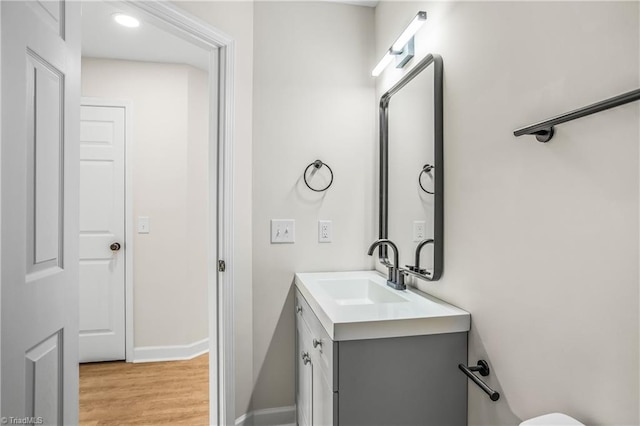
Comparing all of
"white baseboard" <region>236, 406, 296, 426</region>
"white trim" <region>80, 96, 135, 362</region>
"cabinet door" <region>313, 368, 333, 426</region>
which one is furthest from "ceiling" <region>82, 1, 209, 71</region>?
"white baseboard" <region>236, 406, 296, 426</region>

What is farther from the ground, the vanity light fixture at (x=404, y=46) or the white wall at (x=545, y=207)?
the vanity light fixture at (x=404, y=46)

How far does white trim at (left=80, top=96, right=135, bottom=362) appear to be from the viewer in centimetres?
299

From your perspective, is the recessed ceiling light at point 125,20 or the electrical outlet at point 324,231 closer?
the electrical outlet at point 324,231

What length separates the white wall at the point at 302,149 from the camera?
2039 mm

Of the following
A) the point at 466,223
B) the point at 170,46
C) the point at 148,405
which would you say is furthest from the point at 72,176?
the point at 170,46

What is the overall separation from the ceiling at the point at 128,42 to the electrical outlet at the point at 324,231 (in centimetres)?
153

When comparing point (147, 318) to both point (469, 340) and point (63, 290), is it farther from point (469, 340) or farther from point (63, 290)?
point (469, 340)

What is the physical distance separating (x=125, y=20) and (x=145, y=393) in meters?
2.50

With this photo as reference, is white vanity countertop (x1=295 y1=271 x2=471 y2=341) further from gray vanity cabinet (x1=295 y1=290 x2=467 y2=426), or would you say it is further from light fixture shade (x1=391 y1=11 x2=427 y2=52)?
light fixture shade (x1=391 y1=11 x2=427 y2=52)

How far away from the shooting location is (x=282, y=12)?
2066 millimetres

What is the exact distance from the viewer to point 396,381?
1.21 m

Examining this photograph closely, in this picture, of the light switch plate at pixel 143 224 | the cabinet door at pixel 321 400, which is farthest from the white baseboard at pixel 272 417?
the light switch plate at pixel 143 224

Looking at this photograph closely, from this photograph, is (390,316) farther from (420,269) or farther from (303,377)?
(303,377)

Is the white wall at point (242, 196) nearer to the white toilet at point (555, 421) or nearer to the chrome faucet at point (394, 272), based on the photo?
the chrome faucet at point (394, 272)
